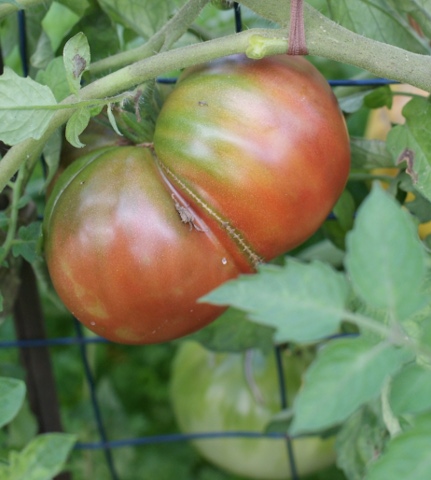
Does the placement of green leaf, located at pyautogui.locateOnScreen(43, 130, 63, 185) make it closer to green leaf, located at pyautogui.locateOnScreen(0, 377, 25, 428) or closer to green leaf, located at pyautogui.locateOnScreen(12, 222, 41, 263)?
green leaf, located at pyautogui.locateOnScreen(12, 222, 41, 263)

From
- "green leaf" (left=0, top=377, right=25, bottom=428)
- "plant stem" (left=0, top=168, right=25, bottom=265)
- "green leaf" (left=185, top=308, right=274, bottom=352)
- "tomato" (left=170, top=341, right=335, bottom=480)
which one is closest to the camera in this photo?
"green leaf" (left=0, top=377, right=25, bottom=428)

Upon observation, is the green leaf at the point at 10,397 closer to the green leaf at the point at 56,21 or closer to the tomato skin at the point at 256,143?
the tomato skin at the point at 256,143

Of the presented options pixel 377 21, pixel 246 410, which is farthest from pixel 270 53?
pixel 246 410

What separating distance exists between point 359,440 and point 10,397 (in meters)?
0.30

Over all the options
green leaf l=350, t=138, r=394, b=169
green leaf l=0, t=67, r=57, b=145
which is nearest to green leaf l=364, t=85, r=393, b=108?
green leaf l=350, t=138, r=394, b=169

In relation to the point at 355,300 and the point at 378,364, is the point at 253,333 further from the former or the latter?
the point at 378,364

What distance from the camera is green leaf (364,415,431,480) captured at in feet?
0.82

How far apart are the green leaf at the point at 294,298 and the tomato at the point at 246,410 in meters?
0.56

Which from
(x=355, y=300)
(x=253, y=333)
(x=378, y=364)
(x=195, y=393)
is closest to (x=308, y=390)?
(x=378, y=364)

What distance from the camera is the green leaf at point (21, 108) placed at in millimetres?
377

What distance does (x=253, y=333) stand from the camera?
66 cm

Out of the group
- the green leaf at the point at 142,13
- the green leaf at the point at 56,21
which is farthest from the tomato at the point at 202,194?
the green leaf at the point at 56,21

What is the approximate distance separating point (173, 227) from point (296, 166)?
8 centimetres

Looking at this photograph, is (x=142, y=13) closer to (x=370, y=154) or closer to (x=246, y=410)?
(x=370, y=154)
